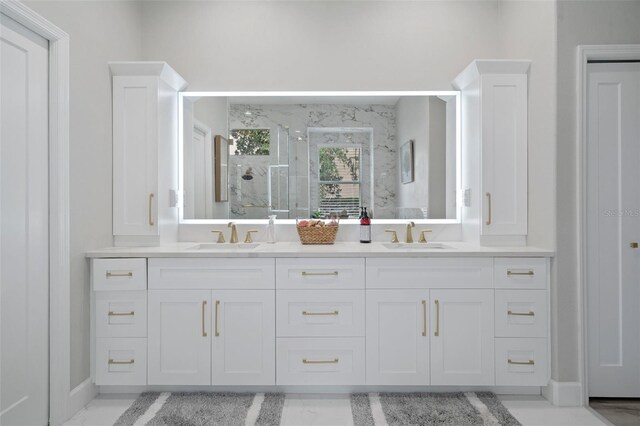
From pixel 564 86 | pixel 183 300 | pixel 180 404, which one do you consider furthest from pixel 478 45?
pixel 180 404

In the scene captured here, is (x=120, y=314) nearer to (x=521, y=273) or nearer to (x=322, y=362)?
(x=322, y=362)

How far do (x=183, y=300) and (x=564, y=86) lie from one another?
2511 millimetres

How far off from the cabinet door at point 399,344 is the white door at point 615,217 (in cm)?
97

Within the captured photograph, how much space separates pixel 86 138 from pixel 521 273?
2649mm

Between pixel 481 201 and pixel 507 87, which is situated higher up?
pixel 507 87

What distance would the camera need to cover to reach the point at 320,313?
2.36 meters

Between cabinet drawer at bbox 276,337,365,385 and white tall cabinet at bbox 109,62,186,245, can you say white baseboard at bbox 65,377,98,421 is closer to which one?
white tall cabinet at bbox 109,62,186,245

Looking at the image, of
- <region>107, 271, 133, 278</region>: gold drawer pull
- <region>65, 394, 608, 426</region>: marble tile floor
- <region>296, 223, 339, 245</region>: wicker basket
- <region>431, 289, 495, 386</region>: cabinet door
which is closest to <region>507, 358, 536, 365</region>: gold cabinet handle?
<region>431, 289, 495, 386</region>: cabinet door

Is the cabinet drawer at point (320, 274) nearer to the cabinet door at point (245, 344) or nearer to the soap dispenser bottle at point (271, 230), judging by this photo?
the cabinet door at point (245, 344)

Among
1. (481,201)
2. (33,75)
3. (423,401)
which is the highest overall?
(33,75)

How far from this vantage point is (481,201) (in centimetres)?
264

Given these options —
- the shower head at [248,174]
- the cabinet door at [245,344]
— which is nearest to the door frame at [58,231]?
the cabinet door at [245,344]

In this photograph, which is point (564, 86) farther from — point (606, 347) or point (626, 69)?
point (606, 347)

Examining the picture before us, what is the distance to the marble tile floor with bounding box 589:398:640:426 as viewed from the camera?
2161mm
